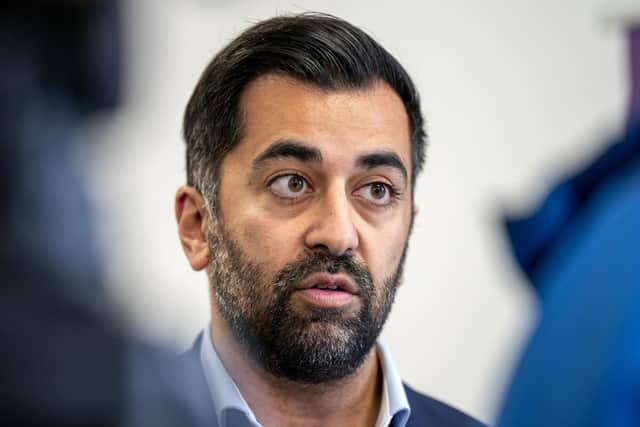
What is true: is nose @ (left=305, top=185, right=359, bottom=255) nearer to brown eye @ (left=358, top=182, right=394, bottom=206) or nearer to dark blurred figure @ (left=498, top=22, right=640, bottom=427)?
brown eye @ (left=358, top=182, right=394, bottom=206)

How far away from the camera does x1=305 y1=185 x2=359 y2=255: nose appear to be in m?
0.98

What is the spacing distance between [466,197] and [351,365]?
1.14 m

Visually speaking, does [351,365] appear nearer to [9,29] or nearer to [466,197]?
[9,29]

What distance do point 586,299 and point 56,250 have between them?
28 centimetres

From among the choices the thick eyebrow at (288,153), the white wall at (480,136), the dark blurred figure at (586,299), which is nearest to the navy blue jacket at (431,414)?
the thick eyebrow at (288,153)

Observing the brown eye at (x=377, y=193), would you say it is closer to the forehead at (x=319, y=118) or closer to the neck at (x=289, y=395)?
the forehead at (x=319, y=118)

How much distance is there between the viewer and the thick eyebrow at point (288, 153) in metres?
1.02

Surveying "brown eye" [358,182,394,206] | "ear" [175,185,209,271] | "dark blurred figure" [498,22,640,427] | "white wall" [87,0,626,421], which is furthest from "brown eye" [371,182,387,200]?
"white wall" [87,0,626,421]

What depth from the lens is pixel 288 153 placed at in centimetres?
103

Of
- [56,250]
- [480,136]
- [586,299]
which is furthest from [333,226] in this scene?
[480,136]

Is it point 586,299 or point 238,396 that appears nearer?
point 586,299

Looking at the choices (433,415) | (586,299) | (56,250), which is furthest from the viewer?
(433,415)

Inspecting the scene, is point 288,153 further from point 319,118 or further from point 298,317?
point 298,317

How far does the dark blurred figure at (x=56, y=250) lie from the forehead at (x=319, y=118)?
59cm
